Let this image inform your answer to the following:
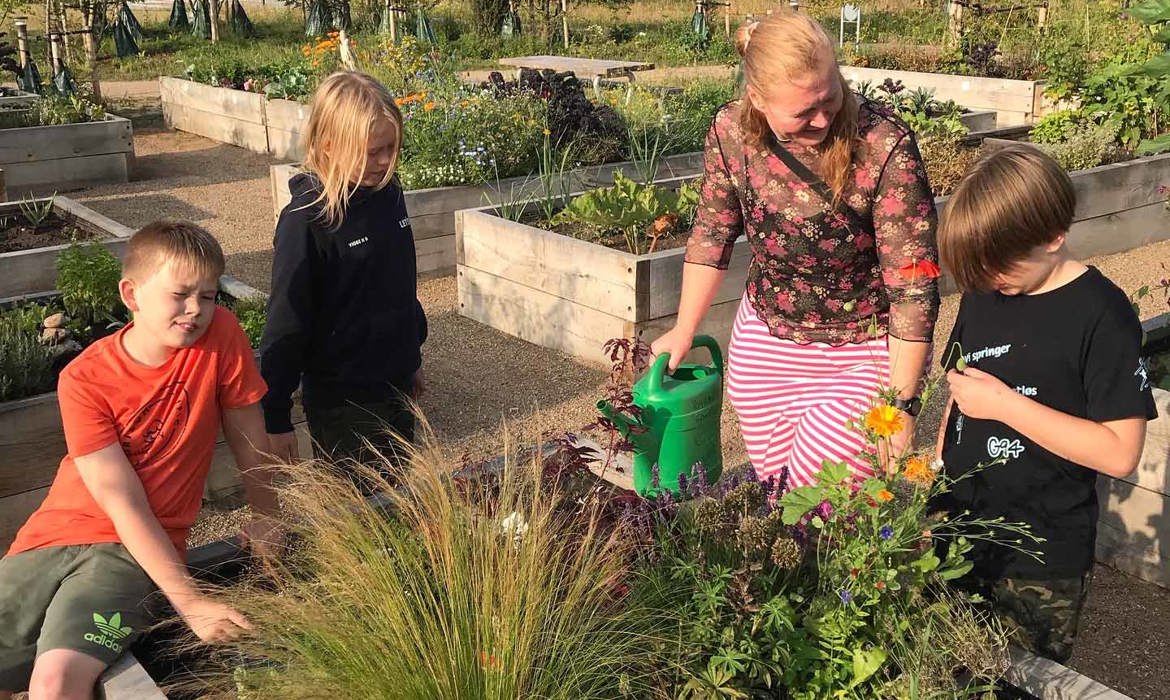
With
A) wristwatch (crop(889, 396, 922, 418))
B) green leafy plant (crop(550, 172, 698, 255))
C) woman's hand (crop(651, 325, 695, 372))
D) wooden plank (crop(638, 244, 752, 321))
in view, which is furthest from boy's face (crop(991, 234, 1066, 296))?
green leafy plant (crop(550, 172, 698, 255))

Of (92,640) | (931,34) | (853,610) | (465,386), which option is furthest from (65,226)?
(931,34)

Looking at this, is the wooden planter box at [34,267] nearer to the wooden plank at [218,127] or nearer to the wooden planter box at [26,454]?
the wooden planter box at [26,454]

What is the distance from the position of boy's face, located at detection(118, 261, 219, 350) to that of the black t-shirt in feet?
5.20

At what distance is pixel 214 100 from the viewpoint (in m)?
12.2

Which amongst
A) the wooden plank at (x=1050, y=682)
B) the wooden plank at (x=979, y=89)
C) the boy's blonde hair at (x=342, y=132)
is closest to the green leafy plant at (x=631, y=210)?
the boy's blonde hair at (x=342, y=132)

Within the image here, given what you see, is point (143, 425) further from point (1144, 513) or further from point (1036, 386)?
point (1144, 513)

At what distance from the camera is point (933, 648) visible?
6.31 ft

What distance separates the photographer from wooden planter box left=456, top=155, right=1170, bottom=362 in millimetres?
5238

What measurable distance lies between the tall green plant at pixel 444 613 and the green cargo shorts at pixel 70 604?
301mm

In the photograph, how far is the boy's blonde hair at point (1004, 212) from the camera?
6.61 feet

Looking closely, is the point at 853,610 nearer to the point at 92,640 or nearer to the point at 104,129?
the point at 92,640

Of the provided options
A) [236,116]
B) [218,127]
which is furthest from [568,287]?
[218,127]

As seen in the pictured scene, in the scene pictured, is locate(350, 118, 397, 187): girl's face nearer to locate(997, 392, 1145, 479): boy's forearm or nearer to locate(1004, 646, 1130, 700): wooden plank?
locate(997, 392, 1145, 479): boy's forearm

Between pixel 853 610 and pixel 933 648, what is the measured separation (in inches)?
6.1
